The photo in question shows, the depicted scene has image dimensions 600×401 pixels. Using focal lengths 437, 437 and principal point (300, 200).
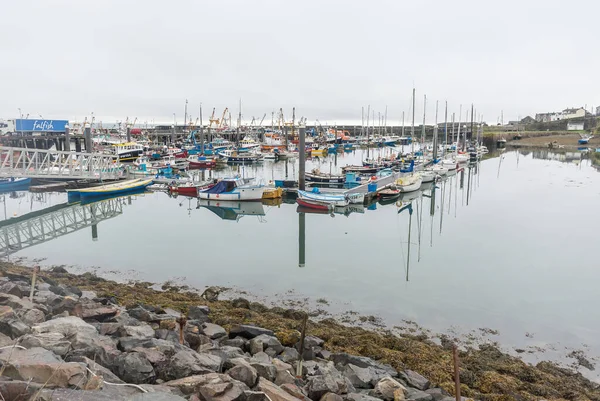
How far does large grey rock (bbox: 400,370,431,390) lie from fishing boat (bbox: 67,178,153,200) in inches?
1035

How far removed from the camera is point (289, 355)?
24.7 feet

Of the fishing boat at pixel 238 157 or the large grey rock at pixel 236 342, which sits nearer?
the large grey rock at pixel 236 342

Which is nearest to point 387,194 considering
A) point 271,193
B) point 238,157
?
point 271,193

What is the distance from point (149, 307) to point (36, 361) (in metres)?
4.74

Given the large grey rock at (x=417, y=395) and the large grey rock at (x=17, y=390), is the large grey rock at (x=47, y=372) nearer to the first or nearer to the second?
the large grey rock at (x=17, y=390)

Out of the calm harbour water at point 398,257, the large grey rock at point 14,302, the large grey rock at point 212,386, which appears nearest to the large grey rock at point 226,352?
the large grey rock at point 212,386

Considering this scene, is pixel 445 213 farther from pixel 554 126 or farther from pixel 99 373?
pixel 554 126

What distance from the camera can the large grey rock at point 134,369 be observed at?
5461mm

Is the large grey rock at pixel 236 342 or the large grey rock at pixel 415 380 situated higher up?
the large grey rock at pixel 236 342

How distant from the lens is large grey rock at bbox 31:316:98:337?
21.2 ft

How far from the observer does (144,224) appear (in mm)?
22453

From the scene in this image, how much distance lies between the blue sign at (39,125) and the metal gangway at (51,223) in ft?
91.7

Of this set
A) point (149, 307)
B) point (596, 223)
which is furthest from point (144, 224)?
point (596, 223)

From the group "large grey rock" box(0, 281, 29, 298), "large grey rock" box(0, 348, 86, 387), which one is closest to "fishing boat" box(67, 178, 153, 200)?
"large grey rock" box(0, 281, 29, 298)
